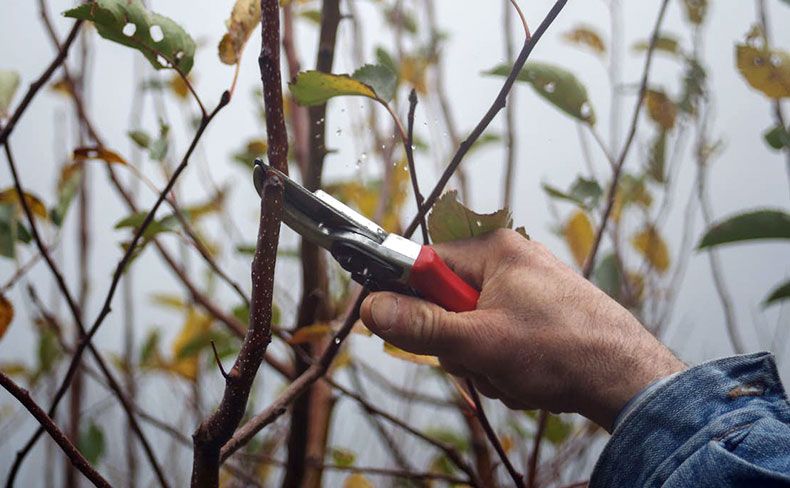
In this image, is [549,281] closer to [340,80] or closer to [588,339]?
[588,339]

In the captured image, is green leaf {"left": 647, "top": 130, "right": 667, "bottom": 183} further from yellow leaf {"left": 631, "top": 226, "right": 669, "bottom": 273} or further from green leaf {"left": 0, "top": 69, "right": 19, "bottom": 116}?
green leaf {"left": 0, "top": 69, "right": 19, "bottom": 116}

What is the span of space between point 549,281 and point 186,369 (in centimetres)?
67

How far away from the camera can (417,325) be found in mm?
405

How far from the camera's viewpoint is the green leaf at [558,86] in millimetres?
503

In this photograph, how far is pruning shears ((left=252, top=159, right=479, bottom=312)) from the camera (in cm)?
40

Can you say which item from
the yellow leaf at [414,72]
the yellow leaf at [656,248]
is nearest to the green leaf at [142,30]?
the yellow leaf at [414,72]

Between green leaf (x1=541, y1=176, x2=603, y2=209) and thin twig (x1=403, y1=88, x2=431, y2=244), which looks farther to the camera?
green leaf (x1=541, y1=176, x2=603, y2=209)

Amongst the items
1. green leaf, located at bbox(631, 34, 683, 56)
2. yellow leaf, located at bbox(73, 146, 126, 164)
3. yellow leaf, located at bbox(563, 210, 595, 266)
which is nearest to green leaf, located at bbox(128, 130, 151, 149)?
yellow leaf, located at bbox(73, 146, 126, 164)

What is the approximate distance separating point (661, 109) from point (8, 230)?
0.64 meters

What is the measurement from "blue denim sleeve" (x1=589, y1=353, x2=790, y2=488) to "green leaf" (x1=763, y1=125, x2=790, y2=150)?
25 centimetres

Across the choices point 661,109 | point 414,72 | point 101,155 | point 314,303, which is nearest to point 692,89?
point 661,109

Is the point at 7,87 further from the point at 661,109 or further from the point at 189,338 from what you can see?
the point at 661,109

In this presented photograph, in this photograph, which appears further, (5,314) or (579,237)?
(579,237)

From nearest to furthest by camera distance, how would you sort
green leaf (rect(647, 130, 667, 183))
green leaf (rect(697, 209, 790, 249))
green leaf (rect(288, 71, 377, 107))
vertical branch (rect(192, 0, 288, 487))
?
vertical branch (rect(192, 0, 288, 487)) → green leaf (rect(288, 71, 377, 107)) → green leaf (rect(697, 209, 790, 249)) → green leaf (rect(647, 130, 667, 183))
